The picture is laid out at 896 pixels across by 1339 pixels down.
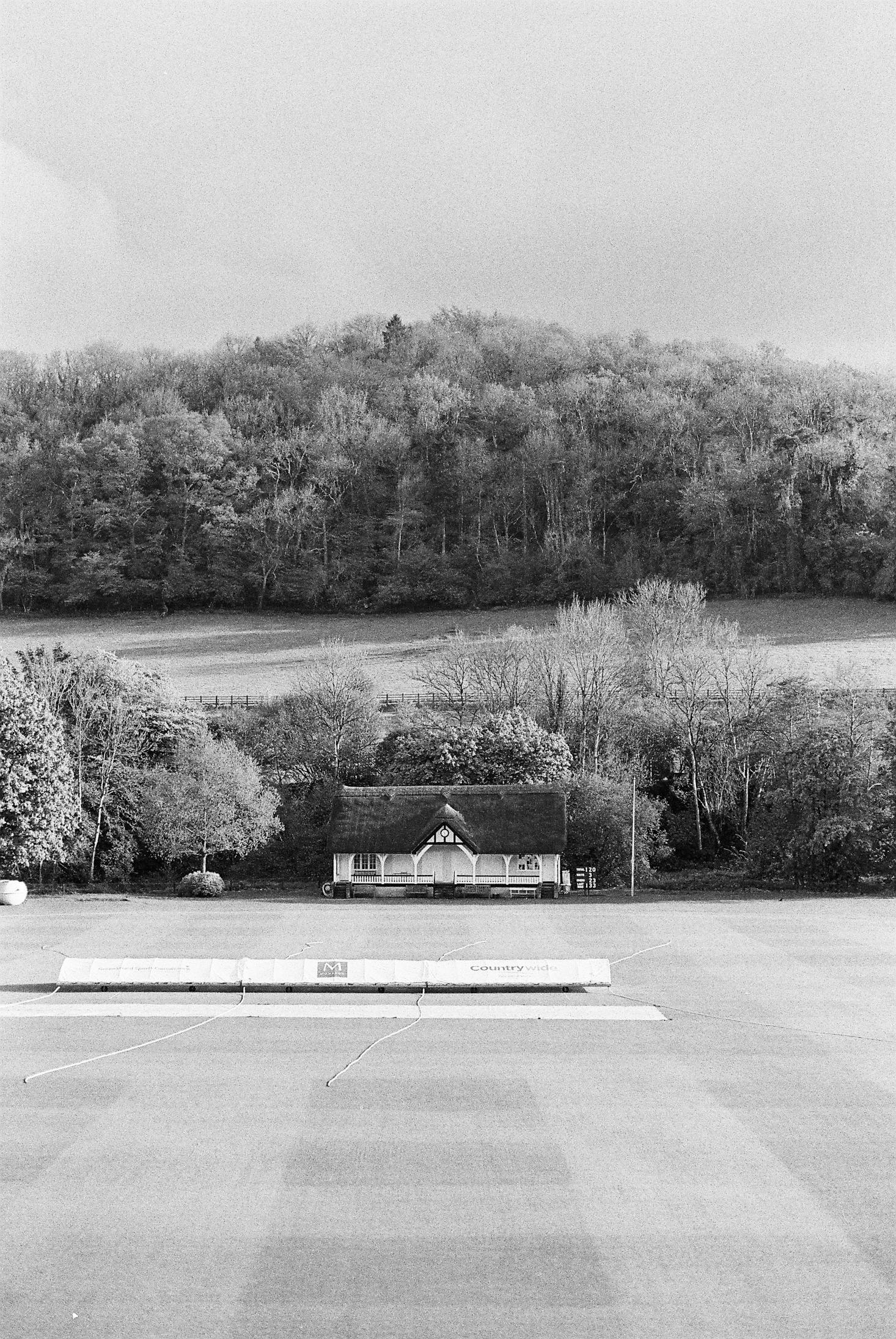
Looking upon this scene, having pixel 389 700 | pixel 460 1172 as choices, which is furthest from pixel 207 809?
pixel 460 1172

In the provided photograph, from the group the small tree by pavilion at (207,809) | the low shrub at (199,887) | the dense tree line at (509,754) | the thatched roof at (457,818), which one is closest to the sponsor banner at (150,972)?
the dense tree line at (509,754)

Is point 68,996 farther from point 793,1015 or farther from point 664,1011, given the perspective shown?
point 793,1015

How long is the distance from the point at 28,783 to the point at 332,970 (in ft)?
66.9

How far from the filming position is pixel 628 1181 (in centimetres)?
1530

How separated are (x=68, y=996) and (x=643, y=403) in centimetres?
7234

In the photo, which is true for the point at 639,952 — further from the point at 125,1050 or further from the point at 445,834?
the point at 125,1050

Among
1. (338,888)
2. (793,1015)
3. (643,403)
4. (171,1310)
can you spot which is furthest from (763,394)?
(171,1310)

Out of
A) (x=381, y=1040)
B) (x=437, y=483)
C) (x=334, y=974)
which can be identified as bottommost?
(x=334, y=974)

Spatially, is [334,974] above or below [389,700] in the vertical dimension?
below

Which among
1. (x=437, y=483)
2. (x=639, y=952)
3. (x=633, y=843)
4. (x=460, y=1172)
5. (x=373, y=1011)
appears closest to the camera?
(x=460, y=1172)

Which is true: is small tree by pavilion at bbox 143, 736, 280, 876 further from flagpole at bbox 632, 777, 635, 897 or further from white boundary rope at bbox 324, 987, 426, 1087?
white boundary rope at bbox 324, 987, 426, 1087

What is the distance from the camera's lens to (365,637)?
72688mm

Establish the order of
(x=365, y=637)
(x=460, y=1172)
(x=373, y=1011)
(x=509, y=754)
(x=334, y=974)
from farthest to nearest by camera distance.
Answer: (x=365, y=637) < (x=509, y=754) < (x=334, y=974) < (x=373, y=1011) < (x=460, y=1172)

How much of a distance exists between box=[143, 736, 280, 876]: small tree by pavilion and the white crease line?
1938cm
